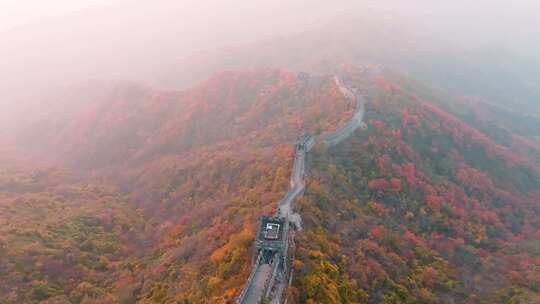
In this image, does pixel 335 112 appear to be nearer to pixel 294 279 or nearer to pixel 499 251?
pixel 499 251

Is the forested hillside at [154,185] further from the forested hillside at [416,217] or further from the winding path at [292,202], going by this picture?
the forested hillside at [416,217]

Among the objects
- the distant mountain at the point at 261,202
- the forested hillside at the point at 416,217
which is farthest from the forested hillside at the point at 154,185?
the forested hillside at the point at 416,217

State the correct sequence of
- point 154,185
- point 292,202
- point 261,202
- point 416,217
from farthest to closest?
point 154,185 < point 416,217 < point 261,202 < point 292,202

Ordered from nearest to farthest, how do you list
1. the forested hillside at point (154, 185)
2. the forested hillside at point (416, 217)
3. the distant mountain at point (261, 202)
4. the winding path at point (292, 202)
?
the winding path at point (292, 202) → the forested hillside at point (416, 217) → the distant mountain at point (261, 202) → the forested hillside at point (154, 185)

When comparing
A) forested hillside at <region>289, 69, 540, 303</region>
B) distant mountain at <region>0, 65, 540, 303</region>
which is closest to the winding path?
distant mountain at <region>0, 65, 540, 303</region>

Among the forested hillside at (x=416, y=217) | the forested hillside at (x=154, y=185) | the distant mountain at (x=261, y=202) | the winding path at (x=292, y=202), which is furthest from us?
the forested hillside at (x=154, y=185)

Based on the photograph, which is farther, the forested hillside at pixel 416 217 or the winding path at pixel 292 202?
the forested hillside at pixel 416 217

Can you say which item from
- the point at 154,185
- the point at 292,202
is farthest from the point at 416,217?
the point at 154,185

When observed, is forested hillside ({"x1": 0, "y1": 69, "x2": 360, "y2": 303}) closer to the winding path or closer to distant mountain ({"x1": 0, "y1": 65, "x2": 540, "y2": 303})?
distant mountain ({"x1": 0, "y1": 65, "x2": 540, "y2": 303})

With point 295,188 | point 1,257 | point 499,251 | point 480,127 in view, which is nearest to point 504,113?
point 480,127

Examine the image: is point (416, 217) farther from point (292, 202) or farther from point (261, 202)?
point (261, 202)
